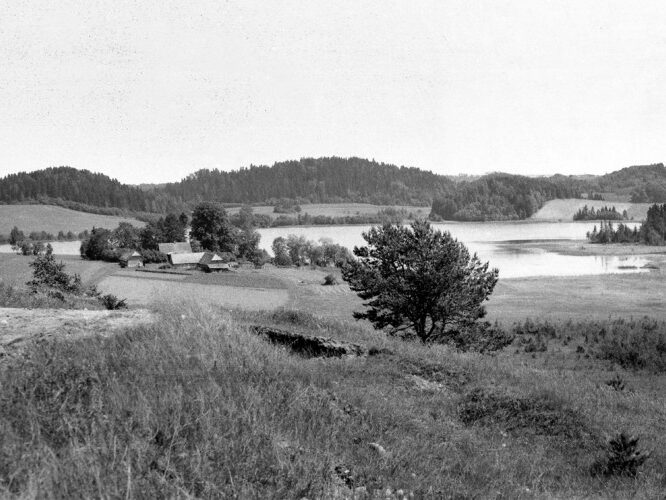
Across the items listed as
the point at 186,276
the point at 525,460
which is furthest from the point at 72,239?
the point at 525,460

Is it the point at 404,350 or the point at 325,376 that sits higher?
the point at 325,376

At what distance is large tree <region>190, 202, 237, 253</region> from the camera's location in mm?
95312

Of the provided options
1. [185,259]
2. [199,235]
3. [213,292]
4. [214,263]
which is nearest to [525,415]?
[213,292]

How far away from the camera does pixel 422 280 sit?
26.9 meters

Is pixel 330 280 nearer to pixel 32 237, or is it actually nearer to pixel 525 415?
pixel 525 415

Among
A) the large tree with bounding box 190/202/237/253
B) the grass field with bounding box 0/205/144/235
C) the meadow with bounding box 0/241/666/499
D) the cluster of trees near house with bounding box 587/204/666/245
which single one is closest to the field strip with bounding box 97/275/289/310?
the large tree with bounding box 190/202/237/253

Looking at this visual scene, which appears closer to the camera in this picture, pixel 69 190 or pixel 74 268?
pixel 74 268

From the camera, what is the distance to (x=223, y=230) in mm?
96875

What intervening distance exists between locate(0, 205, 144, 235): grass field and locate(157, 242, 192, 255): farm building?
109 ft

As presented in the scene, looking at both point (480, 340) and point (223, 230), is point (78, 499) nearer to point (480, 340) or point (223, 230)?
point (480, 340)

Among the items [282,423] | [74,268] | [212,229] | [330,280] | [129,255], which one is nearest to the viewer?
[282,423]

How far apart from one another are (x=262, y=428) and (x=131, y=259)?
81997 millimetres

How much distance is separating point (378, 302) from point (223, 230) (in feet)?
239

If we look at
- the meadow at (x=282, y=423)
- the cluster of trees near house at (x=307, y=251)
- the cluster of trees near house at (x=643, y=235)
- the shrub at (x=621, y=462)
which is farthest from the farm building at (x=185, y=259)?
the cluster of trees near house at (x=643, y=235)
